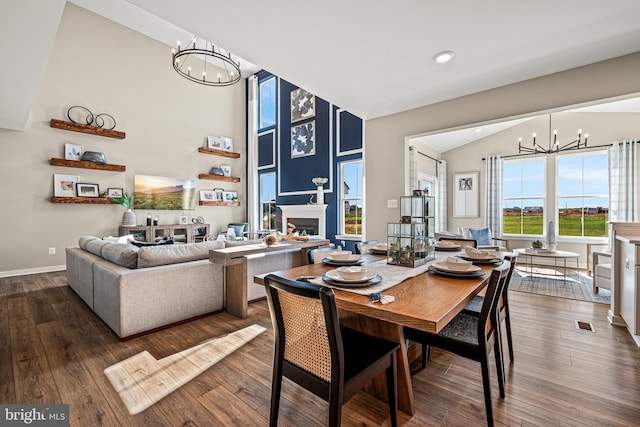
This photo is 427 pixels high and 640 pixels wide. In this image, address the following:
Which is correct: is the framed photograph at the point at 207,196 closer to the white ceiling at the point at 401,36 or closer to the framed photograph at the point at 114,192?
the framed photograph at the point at 114,192

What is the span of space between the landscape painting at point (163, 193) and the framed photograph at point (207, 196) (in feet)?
0.67

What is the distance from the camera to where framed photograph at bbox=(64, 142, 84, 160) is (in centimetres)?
518

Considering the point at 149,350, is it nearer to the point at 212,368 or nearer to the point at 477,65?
the point at 212,368

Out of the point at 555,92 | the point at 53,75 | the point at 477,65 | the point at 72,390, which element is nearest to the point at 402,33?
the point at 477,65

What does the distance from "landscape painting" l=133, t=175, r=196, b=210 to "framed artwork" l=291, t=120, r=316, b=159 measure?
2.65 m

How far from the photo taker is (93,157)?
5387mm

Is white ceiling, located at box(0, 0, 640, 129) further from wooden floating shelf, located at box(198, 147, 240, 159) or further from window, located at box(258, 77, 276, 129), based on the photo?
window, located at box(258, 77, 276, 129)

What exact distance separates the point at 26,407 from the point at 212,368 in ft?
3.14

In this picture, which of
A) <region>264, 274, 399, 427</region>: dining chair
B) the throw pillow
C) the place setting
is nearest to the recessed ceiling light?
the place setting

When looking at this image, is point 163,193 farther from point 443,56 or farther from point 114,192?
point 443,56

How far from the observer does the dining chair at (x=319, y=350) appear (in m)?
1.05

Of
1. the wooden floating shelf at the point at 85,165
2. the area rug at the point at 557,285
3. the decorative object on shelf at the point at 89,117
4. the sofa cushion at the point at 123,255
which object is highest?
the decorative object on shelf at the point at 89,117

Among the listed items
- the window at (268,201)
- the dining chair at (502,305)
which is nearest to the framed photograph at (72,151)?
the window at (268,201)

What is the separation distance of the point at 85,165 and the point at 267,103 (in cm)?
440
